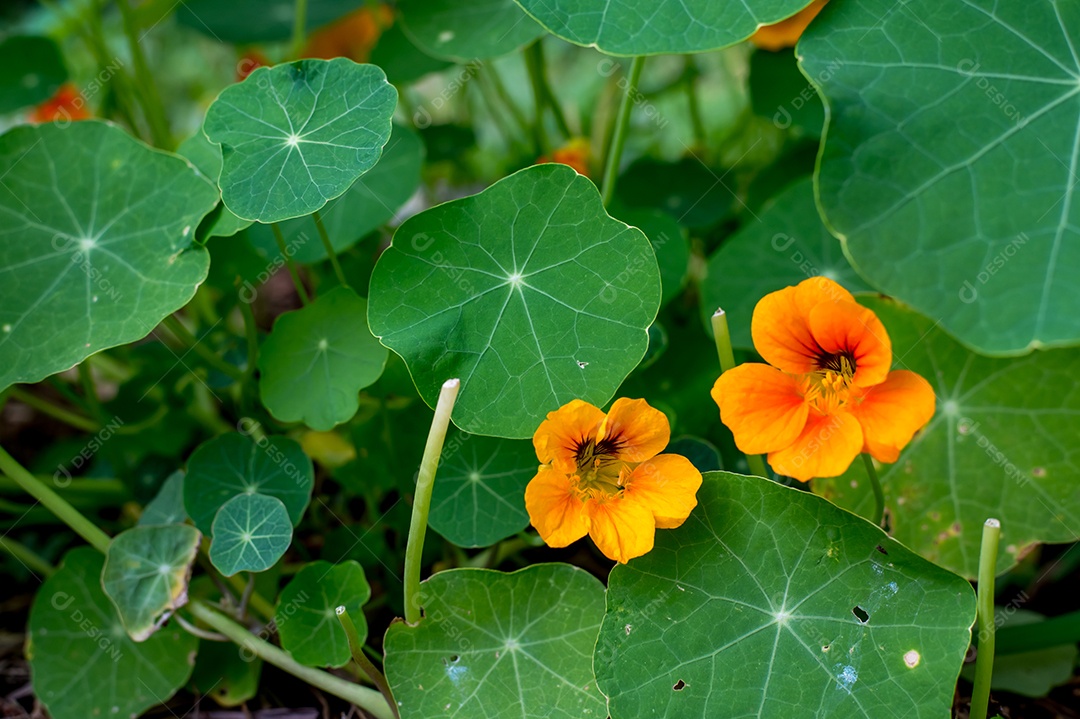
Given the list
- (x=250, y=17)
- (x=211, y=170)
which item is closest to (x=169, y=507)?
(x=211, y=170)

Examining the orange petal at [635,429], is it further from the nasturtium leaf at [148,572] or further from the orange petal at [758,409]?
the nasturtium leaf at [148,572]

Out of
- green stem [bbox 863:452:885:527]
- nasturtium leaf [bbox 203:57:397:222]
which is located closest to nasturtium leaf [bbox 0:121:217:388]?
nasturtium leaf [bbox 203:57:397:222]

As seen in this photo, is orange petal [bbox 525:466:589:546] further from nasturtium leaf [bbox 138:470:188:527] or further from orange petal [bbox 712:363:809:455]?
nasturtium leaf [bbox 138:470:188:527]

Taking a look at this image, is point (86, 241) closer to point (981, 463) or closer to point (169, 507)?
point (169, 507)

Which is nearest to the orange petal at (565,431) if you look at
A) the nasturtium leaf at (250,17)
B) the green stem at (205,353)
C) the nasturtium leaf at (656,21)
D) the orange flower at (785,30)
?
the nasturtium leaf at (656,21)

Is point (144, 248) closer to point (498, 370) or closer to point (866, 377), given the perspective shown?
point (498, 370)
